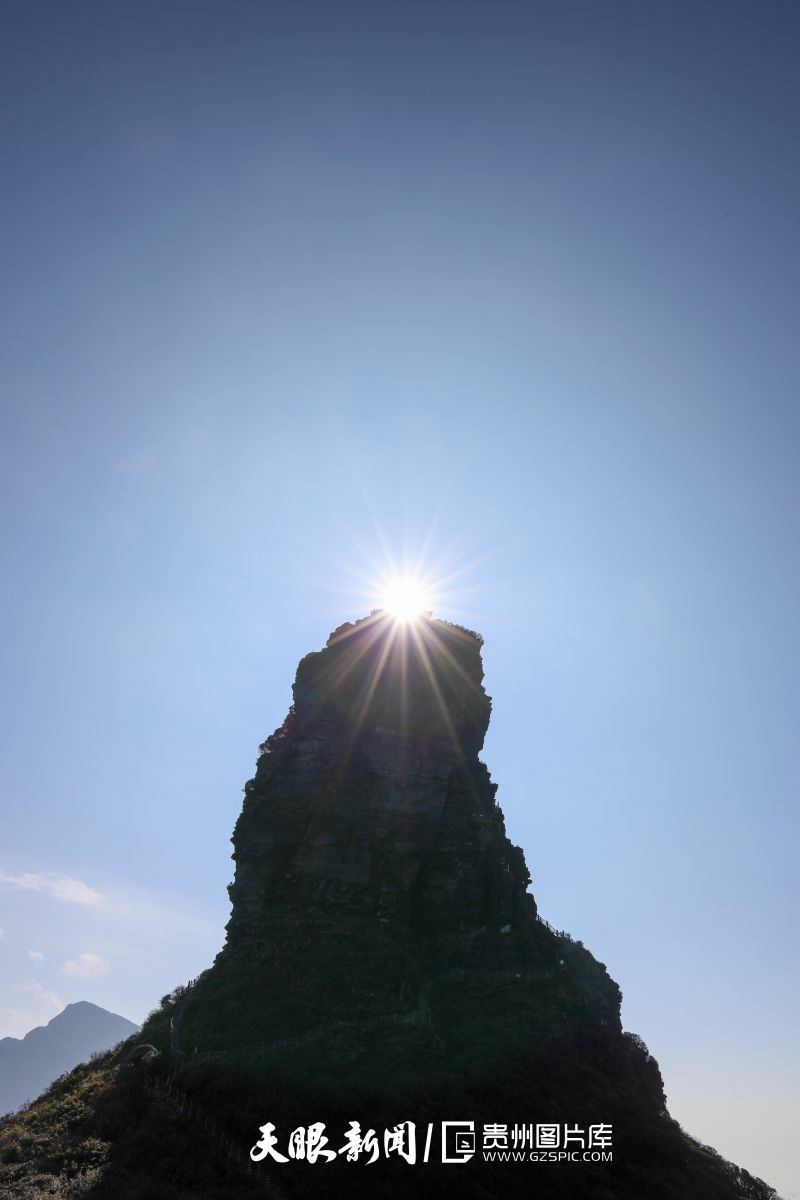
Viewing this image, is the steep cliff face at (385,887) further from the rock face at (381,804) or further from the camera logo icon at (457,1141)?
the camera logo icon at (457,1141)

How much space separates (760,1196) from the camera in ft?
136

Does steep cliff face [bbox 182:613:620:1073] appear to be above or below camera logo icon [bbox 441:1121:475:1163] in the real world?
above

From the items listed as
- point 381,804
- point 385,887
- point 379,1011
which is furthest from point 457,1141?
point 381,804

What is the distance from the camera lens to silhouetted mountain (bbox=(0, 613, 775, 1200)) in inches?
1265

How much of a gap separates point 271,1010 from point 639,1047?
26.6m

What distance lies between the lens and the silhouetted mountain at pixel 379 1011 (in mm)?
32125

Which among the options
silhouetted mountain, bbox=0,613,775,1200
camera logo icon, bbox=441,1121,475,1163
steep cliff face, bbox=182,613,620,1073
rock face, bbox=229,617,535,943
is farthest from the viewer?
rock face, bbox=229,617,535,943

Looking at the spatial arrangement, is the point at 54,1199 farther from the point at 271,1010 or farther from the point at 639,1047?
the point at 639,1047

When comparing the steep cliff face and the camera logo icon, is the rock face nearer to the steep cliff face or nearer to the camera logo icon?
the steep cliff face

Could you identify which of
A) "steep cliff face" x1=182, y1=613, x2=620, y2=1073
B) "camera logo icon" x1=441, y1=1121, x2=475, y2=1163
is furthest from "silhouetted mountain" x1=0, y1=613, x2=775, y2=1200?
"camera logo icon" x1=441, y1=1121, x2=475, y2=1163

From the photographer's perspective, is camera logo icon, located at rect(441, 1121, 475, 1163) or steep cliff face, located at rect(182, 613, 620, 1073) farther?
steep cliff face, located at rect(182, 613, 620, 1073)

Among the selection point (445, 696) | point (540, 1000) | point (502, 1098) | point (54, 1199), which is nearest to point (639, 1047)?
point (540, 1000)

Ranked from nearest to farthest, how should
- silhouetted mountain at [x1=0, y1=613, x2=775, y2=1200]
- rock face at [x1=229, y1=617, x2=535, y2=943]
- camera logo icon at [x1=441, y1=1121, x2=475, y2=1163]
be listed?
silhouetted mountain at [x1=0, y1=613, x2=775, y2=1200], camera logo icon at [x1=441, y1=1121, x2=475, y2=1163], rock face at [x1=229, y1=617, x2=535, y2=943]

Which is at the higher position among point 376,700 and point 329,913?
point 376,700
